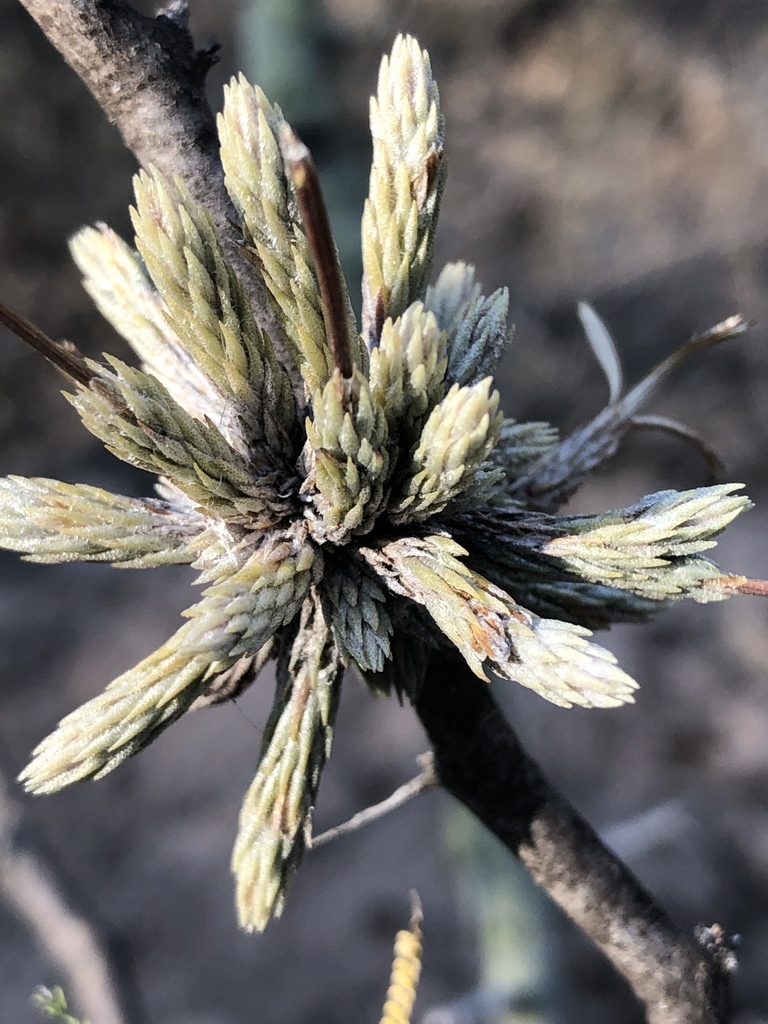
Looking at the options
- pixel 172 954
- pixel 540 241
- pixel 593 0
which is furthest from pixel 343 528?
Result: pixel 593 0

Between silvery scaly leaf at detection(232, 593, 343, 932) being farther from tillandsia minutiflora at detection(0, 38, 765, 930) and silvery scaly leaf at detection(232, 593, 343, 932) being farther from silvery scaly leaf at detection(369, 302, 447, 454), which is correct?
silvery scaly leaf at detection(369, 302, 447, 454)

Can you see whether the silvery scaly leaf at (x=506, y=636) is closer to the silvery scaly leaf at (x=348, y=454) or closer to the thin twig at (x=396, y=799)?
the silvery scaly leaf at (x=348, y=454)

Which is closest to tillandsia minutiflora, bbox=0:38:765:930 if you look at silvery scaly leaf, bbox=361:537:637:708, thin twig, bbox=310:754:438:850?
silvery scaly leaf, bbox=361:537:637:708

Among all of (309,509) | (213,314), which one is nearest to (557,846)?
(309,509)

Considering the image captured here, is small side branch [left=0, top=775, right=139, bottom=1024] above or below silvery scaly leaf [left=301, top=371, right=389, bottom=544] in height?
below

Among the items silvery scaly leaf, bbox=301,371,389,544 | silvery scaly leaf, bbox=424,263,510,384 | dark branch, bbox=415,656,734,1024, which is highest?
silvery scaly leaf, bbox=424,263,510,384

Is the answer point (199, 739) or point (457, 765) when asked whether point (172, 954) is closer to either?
point (199, 739)
